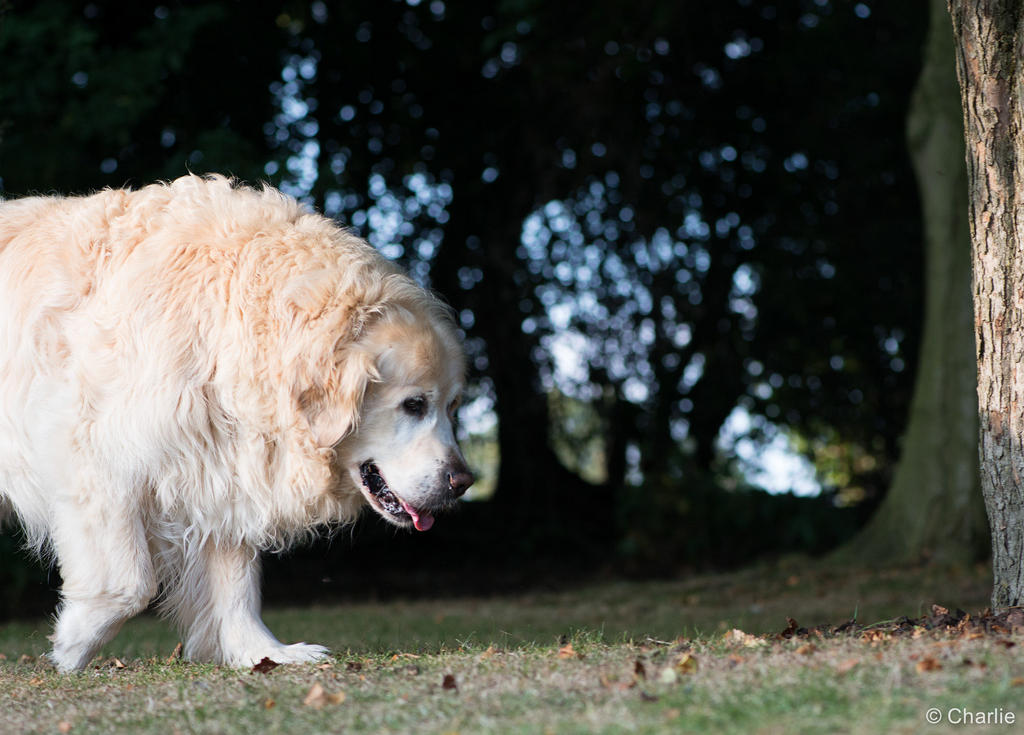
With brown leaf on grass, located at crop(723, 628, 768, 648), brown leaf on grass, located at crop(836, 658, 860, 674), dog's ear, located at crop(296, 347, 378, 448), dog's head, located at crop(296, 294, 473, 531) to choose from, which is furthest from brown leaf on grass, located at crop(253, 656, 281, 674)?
brown leaf on grass, located at crop(836, 658, 860, 674)

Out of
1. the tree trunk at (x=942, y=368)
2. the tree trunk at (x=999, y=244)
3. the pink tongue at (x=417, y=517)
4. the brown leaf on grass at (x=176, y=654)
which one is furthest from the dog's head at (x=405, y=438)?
the tree trunk at (x=942, y=368)

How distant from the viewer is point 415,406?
190 inches

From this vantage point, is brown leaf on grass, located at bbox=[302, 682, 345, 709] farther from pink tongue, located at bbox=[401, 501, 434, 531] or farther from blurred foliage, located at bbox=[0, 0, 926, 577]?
blurred foliage, located at bbox=[0, 0, 926, 577]

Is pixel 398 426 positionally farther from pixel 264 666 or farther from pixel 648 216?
pixel 648 216

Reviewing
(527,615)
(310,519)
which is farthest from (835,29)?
(310,519)

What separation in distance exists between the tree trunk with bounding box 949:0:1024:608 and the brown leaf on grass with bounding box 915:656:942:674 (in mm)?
1361

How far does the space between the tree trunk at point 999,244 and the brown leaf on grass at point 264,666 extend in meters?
3.01

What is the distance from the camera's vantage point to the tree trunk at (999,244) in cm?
459

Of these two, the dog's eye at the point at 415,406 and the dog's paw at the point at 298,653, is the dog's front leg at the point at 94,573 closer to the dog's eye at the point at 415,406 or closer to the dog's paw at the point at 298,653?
the dog's paw at the point at 298,653

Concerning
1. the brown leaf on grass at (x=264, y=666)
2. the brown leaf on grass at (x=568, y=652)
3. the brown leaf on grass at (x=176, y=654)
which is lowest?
the brown leaf on grass at (x=176, y=654)

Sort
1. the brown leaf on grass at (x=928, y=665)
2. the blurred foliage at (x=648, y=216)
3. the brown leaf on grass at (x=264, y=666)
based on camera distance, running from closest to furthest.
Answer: the brown leaf on grass at (x=928, y=665), the brown leaf on grass at (x=264, y=666), the blurred foliage at (x=648, y=216)

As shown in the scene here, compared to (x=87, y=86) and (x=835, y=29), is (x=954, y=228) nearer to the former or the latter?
(x=835, y=29)

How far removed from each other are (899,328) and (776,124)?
301 centimetres

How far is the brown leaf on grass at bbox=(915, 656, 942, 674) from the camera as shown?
345 centimetres
